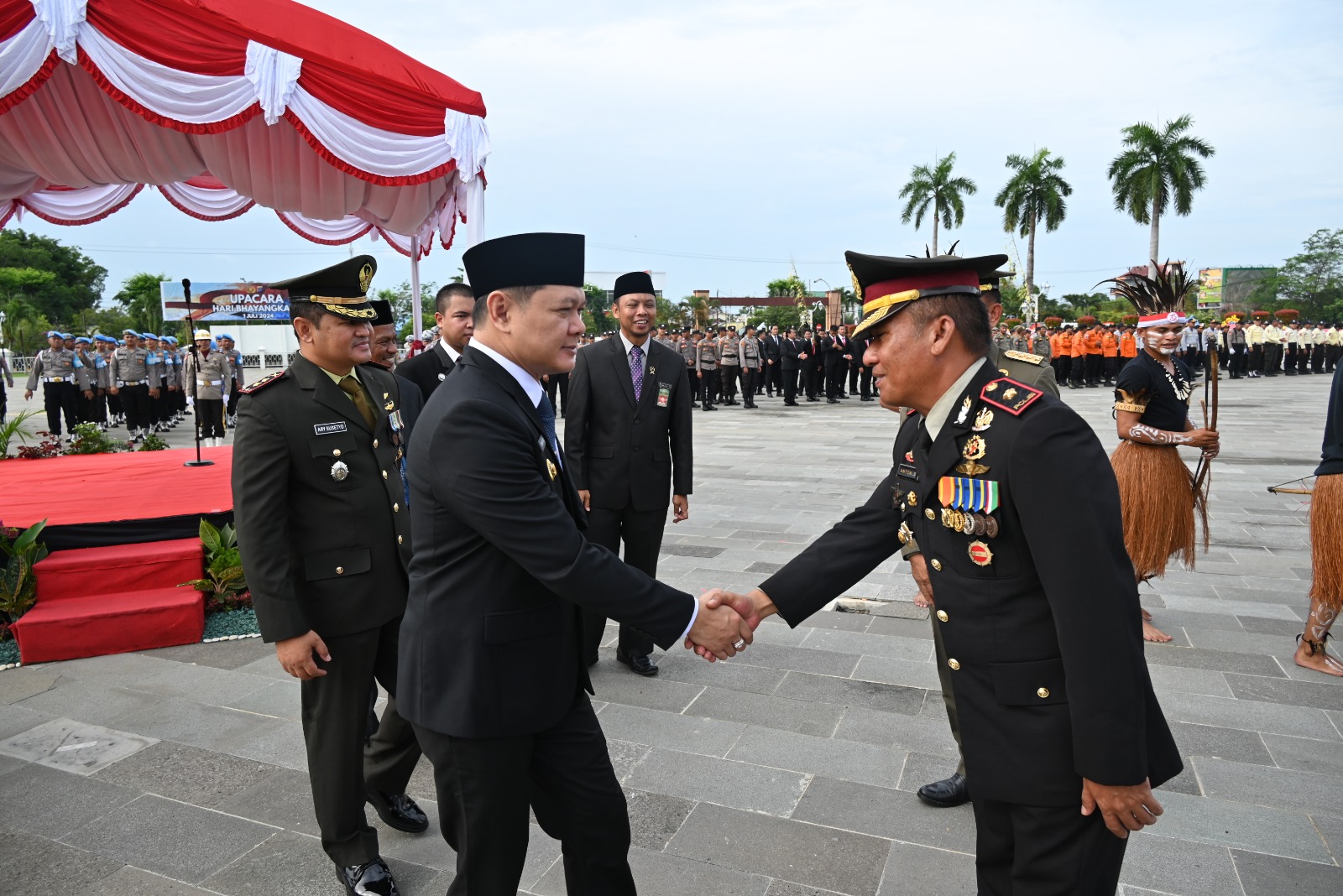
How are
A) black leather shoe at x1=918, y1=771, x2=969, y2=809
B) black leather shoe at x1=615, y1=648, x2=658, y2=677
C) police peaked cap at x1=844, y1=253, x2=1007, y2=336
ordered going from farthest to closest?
black leather shoe at x1=615, y1=648, x2=658, y2=677, black leather shoe at x1=918, y1=771, x2=969, y2=809, police peaked cap at x1=844, y1=253, x2=1007, y2=336

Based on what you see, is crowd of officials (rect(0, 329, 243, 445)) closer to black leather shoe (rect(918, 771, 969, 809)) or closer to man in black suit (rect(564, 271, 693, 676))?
man in black suit (rect(564, 271, 693, 676))

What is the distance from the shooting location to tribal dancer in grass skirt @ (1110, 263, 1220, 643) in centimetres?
468

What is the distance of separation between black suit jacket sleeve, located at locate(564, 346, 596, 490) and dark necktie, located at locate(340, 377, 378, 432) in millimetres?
1576

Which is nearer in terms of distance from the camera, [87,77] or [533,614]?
[533,614]

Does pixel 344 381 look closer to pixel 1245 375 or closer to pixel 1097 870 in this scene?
pixel 1097 870

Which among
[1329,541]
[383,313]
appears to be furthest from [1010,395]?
[1329,541]

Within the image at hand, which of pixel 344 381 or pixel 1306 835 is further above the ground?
pixel 344 381

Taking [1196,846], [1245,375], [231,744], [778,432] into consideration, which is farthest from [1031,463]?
[1245,375]

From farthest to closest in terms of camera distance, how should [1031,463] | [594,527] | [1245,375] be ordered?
[1245,375] → [594,527] → [1031,463]

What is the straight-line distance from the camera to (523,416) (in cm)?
198

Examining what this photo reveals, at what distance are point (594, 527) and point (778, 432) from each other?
10.8 m

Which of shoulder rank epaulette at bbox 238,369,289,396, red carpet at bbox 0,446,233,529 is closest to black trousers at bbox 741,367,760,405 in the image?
red carpet at bbox 0,446,233,529

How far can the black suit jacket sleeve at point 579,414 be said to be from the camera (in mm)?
4457

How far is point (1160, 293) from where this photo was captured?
4.82m
